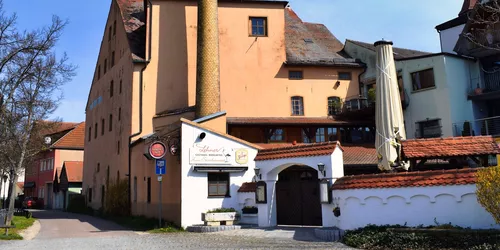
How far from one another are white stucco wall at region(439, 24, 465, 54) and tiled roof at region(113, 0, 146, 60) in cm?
2263

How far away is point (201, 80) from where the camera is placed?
1116 inches

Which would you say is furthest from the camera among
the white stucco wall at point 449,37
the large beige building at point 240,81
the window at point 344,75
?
the white stucco wall at point 449,37

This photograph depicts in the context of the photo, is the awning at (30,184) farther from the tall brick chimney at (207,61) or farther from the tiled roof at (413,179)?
the tiled roof at (413,179)

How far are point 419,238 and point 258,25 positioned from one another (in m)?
22.7

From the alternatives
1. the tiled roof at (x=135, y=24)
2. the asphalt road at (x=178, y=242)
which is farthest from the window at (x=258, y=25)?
the asphalt road at (x=178, y=242)

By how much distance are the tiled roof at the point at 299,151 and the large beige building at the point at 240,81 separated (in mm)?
8370

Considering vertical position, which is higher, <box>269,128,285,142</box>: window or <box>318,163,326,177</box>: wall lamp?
<box>269,128,285,142</box>: window

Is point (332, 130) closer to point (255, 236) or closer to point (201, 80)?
point (201, 80)

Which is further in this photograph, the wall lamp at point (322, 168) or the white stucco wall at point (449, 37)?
the white stucco wall at point (449, 37)

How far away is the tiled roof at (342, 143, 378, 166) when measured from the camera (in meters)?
23.8

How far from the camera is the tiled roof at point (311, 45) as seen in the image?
32.1m

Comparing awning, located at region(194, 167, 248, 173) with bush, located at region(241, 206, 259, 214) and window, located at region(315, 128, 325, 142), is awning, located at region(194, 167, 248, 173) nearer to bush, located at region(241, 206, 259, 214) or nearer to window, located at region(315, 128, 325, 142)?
bush, located at region(241, 206, 259, 214)

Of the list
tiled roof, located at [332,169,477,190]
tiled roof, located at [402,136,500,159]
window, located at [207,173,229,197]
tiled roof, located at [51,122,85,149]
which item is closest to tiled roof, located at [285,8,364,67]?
window, located at [207,173,229,197]

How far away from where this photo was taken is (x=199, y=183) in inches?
790
